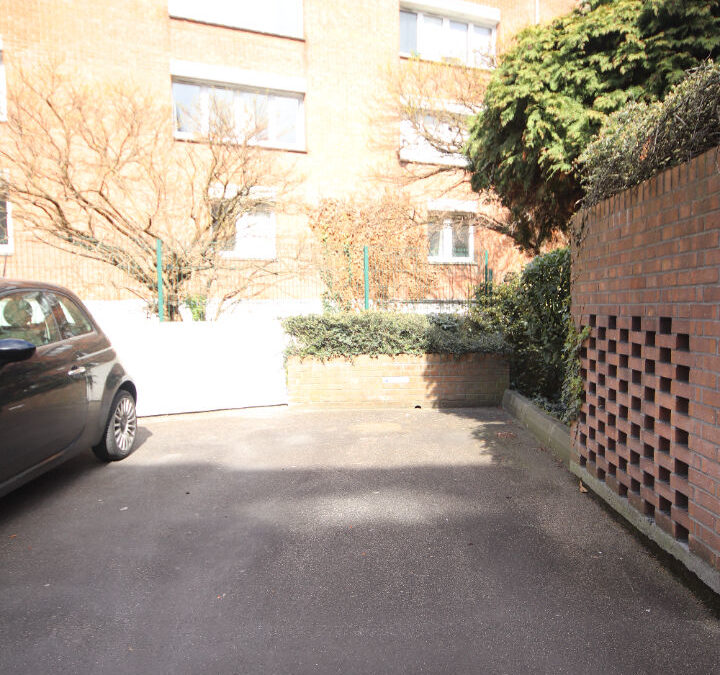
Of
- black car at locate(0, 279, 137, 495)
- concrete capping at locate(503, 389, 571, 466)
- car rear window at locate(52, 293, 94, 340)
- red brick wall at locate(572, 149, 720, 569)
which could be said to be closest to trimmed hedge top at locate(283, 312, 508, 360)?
concrete capping at locate(503, 389, 571, 466)

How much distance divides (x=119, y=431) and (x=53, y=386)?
1.27 metres

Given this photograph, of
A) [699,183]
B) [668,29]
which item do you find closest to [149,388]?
[699,183]

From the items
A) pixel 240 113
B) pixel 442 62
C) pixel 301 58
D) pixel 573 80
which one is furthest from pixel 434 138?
pixel 573 80

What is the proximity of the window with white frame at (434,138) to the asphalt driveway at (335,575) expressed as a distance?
10761mm

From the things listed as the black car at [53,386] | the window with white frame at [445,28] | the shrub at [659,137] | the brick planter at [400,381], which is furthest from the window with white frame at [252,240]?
the window with white frame at [445,28]

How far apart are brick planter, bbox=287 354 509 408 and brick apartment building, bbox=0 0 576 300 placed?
360 centimetres

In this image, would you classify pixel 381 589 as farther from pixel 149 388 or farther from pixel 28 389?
pixel 149 388

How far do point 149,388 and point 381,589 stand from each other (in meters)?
5.24

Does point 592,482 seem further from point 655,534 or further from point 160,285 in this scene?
point 160,285

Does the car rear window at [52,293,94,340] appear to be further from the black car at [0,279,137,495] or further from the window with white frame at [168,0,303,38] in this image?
the window with white frame at [168,0,303,38]

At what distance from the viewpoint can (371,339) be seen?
23.5 feet

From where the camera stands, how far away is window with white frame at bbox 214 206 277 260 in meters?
9.21

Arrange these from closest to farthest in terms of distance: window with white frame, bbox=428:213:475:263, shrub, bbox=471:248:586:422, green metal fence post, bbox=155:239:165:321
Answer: shrub, bbox=471:248:586:422, green metal fence post, bbox=155:239:165:321, window with white frame, bbox=428:213:475:263

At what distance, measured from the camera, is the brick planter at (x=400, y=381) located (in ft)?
23.4
